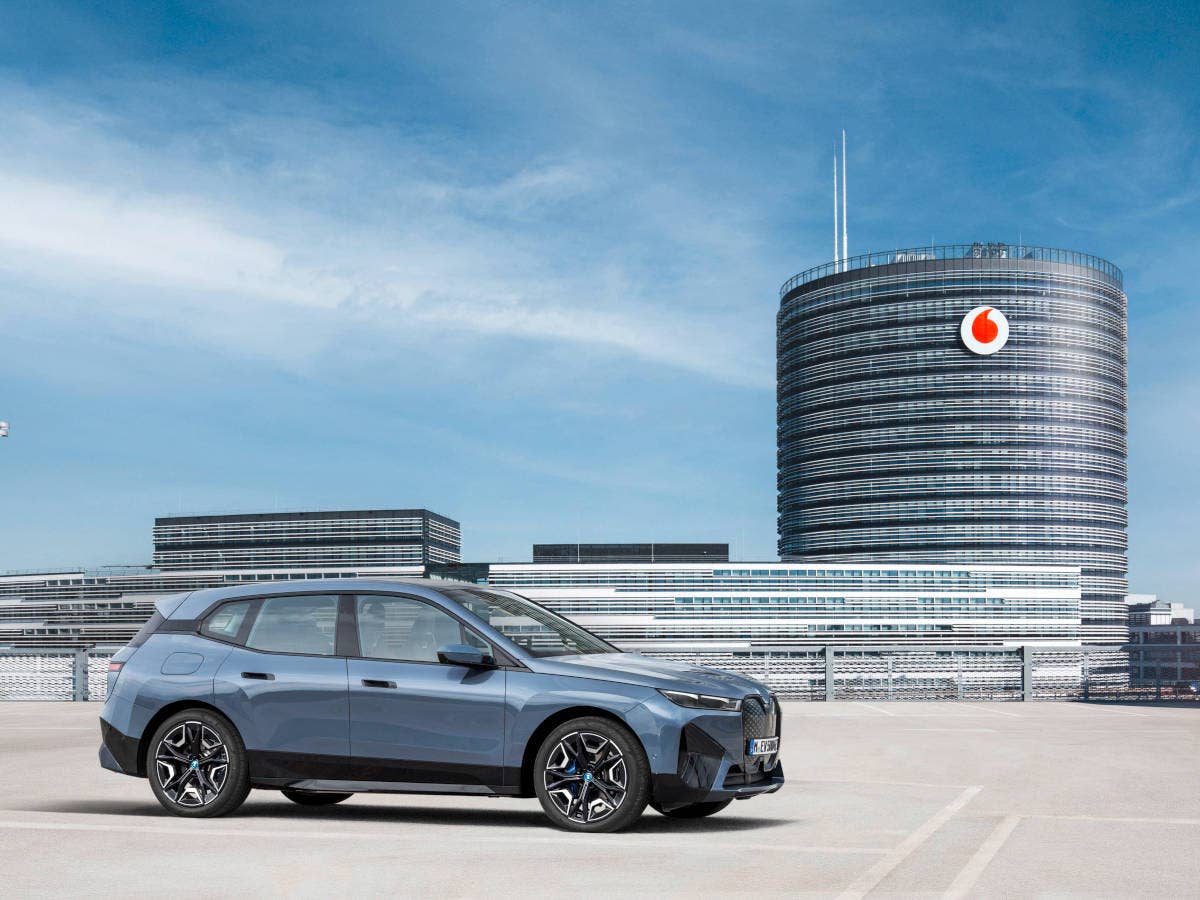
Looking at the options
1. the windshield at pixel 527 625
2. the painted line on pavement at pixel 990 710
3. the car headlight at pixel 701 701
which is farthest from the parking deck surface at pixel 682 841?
the painted line on pavement at pixel 990 710

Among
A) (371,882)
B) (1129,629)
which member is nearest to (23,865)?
(371,882)

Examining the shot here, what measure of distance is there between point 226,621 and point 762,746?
3.56 m

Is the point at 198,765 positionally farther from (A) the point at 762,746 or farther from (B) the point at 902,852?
(B) the point at 902,852

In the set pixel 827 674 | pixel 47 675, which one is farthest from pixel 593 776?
pixel 47 675

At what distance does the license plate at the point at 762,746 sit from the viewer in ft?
27.3

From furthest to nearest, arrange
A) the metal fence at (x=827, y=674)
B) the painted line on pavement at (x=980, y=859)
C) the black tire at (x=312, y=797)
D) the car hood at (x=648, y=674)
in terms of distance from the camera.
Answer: the metal fence at (x=827, y=674)
the black tire at (x=312, y=797)
the car hood at (x=648, y=674)
the painted line on pavement at (x=980, y=859)

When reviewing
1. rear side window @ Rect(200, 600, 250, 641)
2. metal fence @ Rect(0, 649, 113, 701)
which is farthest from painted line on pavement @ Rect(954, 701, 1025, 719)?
metal fence @ Rect(0, 649, 113, 701)

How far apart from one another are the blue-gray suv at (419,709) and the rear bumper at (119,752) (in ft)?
0.04

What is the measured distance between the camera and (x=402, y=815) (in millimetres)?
9148

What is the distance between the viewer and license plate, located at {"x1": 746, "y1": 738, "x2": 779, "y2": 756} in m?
8.31

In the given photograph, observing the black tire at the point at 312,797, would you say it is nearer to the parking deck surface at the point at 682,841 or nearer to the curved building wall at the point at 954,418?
the parking deck surface at the point at 682,841

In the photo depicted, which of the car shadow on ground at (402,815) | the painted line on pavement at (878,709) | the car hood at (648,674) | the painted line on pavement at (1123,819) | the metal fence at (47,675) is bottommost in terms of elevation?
the painted line on pavement at (878,709)

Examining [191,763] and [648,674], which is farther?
[191,763]

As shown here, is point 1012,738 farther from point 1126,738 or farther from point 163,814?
point 163,814
